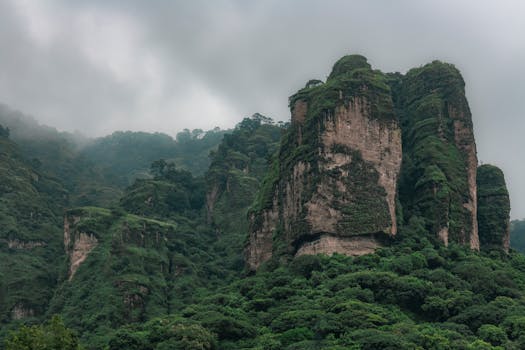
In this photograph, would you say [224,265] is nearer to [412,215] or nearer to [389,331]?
[412,215]

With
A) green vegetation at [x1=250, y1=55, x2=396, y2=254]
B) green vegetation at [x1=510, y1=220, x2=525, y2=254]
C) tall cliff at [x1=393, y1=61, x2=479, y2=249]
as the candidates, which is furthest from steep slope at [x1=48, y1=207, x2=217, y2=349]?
green vegetation at [x1=510, y1=220, x2=525, y2=254]

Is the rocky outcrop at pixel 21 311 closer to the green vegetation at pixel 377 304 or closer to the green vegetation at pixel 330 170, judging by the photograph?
the green vegetation at pixel 377 304

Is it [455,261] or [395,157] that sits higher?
[395,157]

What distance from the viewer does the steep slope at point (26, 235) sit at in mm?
81250

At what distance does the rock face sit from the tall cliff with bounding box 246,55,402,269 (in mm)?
10898

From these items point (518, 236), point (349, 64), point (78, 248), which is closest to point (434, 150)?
point (349, 64)

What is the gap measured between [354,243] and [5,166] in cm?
5541

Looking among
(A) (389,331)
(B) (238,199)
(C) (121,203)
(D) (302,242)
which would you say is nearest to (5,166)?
(C) (121,203)

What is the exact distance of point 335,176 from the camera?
71500 millimetres

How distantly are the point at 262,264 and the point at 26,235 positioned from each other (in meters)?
33.2

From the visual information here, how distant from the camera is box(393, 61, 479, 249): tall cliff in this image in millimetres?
73438

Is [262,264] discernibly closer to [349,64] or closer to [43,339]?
[349,64]

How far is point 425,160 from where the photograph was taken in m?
77.8

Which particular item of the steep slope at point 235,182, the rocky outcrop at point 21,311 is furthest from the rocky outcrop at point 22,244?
the steep slope at point 235,182
